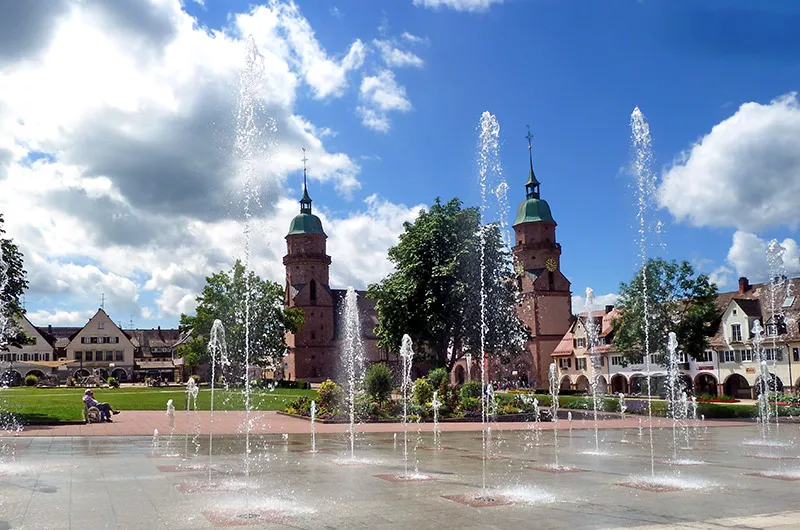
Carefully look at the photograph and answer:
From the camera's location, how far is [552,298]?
279 feet

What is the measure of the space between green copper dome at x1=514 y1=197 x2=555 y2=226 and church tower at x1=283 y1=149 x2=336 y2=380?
3010 centimetres

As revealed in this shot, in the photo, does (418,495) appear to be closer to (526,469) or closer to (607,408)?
(526,469)

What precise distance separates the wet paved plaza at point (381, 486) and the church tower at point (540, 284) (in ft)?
204

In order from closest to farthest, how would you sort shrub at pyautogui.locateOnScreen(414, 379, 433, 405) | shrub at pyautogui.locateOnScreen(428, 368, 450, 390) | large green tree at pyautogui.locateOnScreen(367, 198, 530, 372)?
shrub at pyautogui.locateOnScreen(414, 379, 433, 405) < shrub at pyautogui.locateOnScreen(428, 368, 450, 390) < large green tree at pyautogui.locateOnScreen(367, 198, 530, 372)

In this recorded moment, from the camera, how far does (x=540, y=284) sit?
3344 inches

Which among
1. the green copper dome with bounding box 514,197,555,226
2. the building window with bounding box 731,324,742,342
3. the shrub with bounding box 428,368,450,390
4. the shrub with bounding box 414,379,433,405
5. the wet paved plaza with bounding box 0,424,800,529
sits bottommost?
the wet paved plaza with bounding box 0,424,800,529

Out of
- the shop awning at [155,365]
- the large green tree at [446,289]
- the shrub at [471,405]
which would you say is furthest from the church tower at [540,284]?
the shop awning at [155,365]

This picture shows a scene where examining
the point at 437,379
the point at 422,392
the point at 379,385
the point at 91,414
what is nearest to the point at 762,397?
the point at 437,379

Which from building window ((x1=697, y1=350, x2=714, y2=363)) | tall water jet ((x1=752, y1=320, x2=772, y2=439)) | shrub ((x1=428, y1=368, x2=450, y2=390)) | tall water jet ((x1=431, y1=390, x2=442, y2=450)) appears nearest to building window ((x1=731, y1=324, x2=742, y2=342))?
tall water jet ((x1=752, y1=320, x2=772, y2=439))

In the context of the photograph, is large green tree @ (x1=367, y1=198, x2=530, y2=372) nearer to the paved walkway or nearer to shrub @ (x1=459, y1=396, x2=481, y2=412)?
shrub @ (x1=459, y1=396, x2=481, y2=412)

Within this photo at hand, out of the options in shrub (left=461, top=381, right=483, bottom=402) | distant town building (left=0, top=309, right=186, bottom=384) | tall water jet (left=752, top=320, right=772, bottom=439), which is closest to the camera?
tall water jet (left=752, top=320, right=772, bottom=439)

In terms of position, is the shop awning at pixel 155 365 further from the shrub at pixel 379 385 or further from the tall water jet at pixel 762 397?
the tall water jet at pixel 762 397

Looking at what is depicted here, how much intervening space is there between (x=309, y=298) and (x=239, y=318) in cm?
3230

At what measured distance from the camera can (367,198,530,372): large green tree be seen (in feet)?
128
